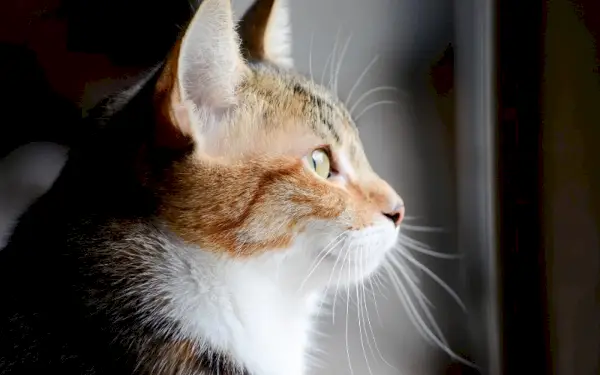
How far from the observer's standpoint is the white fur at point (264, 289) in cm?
59

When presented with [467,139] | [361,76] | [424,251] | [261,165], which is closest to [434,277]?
[424,251]

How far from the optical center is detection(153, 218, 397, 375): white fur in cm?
59

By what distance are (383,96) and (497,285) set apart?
381 mm

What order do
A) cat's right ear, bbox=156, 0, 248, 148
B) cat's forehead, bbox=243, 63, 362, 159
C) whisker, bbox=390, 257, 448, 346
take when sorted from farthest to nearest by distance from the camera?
whisker, bbox=390, 257, 448, 346
cat's forehead, bbox=243, 63, 362, 159
cat's right ear, bbox=156, 0, 248, 148

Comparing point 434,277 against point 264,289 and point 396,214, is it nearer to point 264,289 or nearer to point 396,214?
point 396,214

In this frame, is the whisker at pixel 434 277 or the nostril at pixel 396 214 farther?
the whisker at pixel 434 277

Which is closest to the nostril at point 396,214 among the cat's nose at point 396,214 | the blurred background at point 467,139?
the cat's nose at point 396,214

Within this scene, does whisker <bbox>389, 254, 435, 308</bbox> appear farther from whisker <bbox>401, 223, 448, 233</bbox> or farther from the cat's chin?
the cat's chin

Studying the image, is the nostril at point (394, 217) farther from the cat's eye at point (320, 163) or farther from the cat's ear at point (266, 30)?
the cat's ear at point (266, 30)

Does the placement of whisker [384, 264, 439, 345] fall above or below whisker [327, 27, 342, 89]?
below

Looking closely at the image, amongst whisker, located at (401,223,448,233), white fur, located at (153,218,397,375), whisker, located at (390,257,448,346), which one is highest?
whisker, located at (401,223,448,233)

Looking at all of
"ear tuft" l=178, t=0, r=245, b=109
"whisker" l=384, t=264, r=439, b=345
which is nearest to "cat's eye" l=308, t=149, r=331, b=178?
"ear tuft" l=178, t=0, r=245, b=109

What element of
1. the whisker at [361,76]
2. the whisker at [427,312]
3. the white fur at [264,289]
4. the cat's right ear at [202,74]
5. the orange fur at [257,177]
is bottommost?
the whisker at [427,312]

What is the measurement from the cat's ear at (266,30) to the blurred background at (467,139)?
0.05 feet
